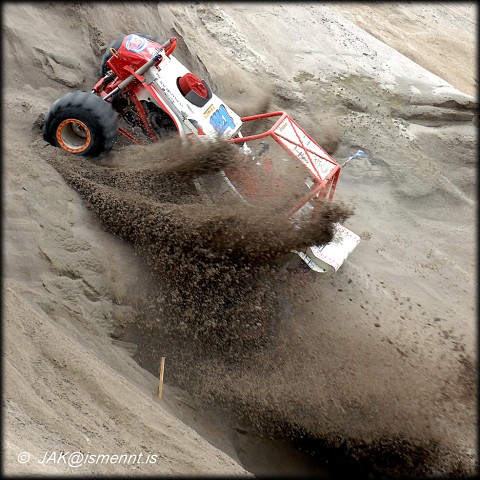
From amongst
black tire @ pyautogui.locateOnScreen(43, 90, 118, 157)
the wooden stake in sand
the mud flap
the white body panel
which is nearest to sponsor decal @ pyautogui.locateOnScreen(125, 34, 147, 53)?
the white body panel

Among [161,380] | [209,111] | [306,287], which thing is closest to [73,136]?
[209,111]

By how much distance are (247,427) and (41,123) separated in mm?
3778

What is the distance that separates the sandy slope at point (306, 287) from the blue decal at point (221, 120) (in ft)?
5.34

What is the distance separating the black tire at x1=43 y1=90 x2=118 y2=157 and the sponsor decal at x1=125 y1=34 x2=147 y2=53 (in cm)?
69

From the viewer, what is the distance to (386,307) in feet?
23.7

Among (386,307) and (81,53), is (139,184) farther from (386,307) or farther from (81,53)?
(386,307)

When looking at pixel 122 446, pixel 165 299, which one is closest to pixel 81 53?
pixel 165 299

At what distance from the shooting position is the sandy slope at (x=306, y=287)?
4652mm

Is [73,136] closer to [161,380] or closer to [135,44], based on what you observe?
[135,44]

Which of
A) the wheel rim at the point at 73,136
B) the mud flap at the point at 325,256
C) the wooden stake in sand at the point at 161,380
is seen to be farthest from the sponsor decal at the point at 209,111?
the wooden stake in sand at the point at 161,380

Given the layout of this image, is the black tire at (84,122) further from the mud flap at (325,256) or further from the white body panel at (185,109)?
the mud flap at (325,256)

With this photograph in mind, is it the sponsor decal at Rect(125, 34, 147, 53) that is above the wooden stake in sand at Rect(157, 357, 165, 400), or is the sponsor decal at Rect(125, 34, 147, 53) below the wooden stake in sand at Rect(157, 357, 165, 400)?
above

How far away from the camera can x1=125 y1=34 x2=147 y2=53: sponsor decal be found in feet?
22.3

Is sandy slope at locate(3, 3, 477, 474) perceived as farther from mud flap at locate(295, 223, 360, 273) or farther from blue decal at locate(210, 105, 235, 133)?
blue decal at locate(210, 105, 235, 133)
